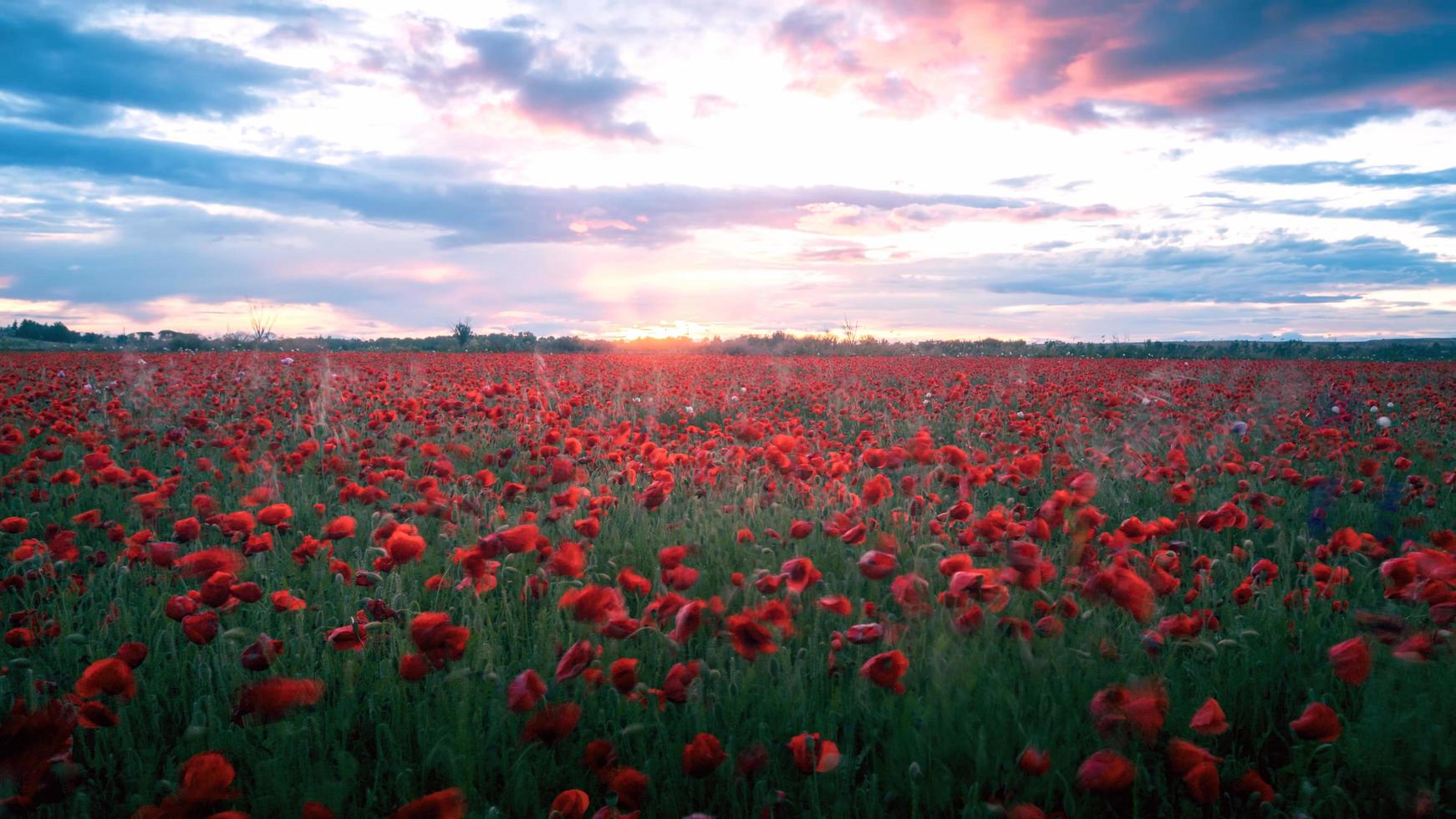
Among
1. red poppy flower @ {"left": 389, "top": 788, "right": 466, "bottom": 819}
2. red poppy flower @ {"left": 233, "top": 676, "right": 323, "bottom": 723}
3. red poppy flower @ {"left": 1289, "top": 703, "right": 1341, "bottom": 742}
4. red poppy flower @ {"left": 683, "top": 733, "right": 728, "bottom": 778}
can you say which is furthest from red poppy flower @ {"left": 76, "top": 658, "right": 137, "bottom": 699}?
red poppy flower @ {"left": 1289, "top": 703, "right": 1341, "bottom": 742}

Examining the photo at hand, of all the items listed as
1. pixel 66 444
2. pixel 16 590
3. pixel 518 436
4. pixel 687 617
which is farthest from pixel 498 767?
pixel 66 444

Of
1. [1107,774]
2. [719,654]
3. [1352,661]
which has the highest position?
[1352,661]

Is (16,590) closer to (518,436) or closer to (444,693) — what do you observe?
(444,693)

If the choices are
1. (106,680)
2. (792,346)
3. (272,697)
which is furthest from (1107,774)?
(792,346)

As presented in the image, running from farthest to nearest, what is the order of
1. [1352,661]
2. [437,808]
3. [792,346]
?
[792,346], [1352,661], [437,808]

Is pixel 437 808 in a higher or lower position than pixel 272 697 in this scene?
lower

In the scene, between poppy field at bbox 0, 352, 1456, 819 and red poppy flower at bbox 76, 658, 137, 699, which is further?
poppy field at bbox 0, 352, 1456, 819

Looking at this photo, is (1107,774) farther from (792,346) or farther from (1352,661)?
(792,346)

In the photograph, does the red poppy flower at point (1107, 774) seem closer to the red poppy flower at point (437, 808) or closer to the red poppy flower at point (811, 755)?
the red poppy flower at point (811, 755)

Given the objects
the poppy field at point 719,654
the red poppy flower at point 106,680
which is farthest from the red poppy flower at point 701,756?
the red poppy flower at point 106,680

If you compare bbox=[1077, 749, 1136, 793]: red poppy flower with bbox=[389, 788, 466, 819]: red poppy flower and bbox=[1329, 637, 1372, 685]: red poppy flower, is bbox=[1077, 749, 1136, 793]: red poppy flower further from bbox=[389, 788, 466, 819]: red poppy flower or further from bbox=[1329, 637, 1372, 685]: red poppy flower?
bbox=[389, 788, 466, 819]: red poppy flower

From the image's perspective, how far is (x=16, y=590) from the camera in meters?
2.99

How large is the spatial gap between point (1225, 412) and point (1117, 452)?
8.45 feet

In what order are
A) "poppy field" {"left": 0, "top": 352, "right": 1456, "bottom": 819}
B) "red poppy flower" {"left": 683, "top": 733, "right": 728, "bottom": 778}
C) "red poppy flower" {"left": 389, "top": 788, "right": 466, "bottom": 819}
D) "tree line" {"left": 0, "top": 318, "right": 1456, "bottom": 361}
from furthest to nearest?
"tree line" {"left": 0, "top": 318, "right": 1456, "bottom": 361} → "poppy field" {"left": 0, "top": 352, "right": 1456, "bottom": 819} → "red poppy flower" {"left": 683, "top": 733, "right": 728, "bottom": 778} → "red poppy flower" {"left": 389, "top": 788, "right": 466, "bottom": 819}
